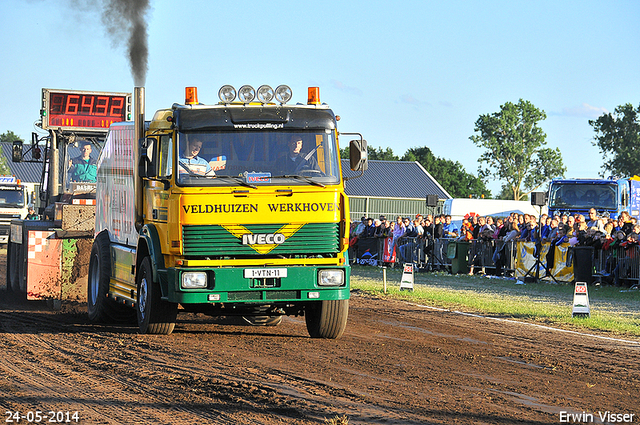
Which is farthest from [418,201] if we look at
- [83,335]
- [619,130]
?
[83,335]

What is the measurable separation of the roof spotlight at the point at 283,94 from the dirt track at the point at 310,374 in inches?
128

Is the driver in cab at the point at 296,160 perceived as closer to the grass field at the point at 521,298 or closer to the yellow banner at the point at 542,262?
the grass field at the point at 521,298

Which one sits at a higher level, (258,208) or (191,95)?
(191,95)

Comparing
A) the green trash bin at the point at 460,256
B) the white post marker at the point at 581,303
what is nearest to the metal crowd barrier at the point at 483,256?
the green trash bin at the point at 460,256

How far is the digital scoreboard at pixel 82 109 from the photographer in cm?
1786

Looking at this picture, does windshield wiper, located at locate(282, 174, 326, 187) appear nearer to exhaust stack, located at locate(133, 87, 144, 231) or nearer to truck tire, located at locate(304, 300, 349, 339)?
truck tire, located at locate(304, 300, 349, 339)

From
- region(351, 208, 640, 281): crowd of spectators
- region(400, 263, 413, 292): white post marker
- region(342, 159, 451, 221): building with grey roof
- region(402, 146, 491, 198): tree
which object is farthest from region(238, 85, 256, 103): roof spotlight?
region(402, 146, 491, 198): tree

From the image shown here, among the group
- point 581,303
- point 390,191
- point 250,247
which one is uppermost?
point 390,191

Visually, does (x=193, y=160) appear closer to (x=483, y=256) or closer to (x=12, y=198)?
(x=483, y=256)

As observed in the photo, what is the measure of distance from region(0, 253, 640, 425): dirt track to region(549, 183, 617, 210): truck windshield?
64.9 feet

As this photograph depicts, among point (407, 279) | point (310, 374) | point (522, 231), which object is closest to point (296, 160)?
point (310, 374)

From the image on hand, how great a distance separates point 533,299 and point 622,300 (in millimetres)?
1841

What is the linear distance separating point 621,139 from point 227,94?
293 feet

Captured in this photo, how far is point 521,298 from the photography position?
61.8ft
